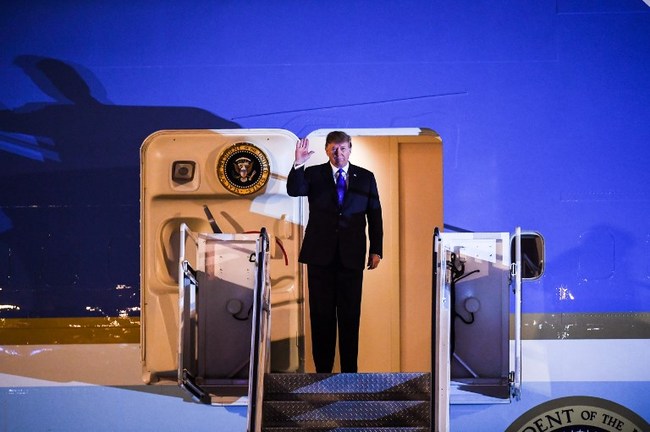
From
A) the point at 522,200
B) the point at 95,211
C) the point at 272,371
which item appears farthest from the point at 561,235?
the point at 95,211

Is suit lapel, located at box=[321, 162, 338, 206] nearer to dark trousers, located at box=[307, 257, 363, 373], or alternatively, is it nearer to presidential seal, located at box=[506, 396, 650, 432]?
dark trousers, located at box=[307, 257, 363, 373]

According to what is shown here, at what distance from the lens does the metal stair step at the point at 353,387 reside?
16.5ft

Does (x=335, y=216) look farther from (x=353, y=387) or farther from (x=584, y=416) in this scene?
(x=584, y=416)

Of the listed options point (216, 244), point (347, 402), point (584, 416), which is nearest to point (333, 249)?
point (216, 244)

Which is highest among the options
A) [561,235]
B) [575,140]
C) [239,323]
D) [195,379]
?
[575,140]

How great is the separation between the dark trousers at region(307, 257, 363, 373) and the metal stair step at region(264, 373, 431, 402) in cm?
48

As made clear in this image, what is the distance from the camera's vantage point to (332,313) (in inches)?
219

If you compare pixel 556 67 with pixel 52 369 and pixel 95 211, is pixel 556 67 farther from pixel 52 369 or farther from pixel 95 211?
pixel 52 369

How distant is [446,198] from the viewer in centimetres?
529

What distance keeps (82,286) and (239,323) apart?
101 cm

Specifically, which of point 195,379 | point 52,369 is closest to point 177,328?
point 195,379

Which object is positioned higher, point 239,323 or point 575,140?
point 575,140

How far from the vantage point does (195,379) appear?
5254 mm

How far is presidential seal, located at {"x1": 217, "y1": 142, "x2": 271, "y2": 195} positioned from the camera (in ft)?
17.8
